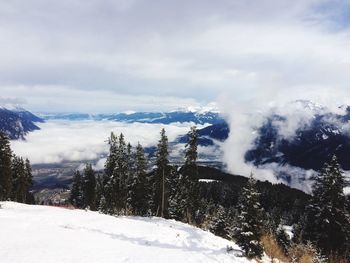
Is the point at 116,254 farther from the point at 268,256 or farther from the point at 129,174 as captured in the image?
the point at 129,174

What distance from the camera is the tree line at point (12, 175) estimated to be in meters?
67.6

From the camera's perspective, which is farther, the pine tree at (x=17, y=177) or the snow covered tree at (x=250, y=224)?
the pine tree at (x=17, y=177)

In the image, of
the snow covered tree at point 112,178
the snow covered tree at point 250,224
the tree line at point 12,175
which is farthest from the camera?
the tree line at point 12,175

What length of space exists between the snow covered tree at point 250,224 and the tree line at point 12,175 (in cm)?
5469

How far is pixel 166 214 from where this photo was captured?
2655 inches

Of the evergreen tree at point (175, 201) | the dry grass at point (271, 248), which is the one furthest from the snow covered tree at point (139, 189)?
the dry grass at point (271, 248)

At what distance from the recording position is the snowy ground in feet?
52.6

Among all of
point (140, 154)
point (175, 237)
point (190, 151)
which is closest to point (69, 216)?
point (175, 237)

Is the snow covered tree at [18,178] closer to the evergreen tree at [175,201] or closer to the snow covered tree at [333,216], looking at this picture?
the evergreen tree at [175,201]

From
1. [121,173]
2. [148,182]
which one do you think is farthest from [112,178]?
[148,182]

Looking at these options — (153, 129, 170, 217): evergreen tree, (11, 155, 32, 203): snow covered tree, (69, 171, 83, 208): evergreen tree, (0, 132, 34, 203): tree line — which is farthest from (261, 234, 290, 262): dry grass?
(69, 171, 83, 208): evergreen tree

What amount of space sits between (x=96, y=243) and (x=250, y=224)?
874 centimetres

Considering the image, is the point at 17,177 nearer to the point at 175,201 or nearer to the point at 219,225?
the point at 175,201

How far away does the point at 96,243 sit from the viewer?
1897cm
